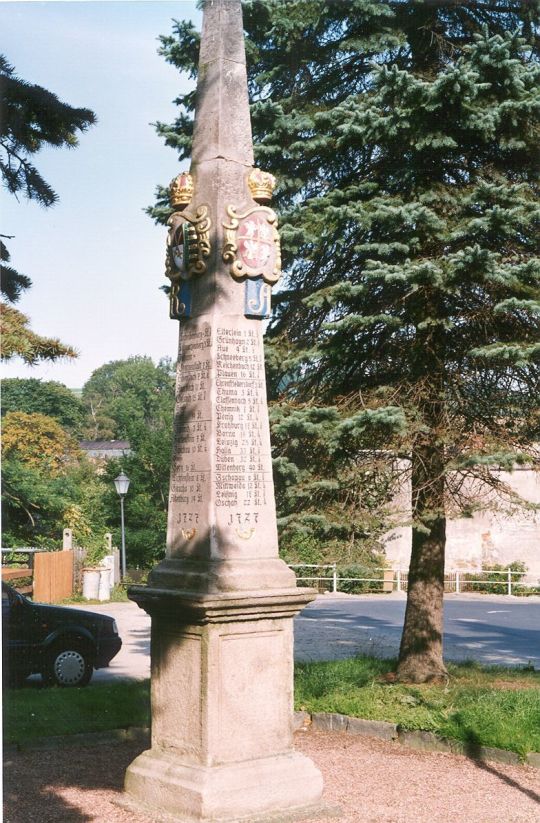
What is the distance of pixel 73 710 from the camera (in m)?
11.1

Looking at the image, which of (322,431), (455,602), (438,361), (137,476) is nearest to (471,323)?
(438,361)

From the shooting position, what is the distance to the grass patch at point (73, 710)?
9945 mm

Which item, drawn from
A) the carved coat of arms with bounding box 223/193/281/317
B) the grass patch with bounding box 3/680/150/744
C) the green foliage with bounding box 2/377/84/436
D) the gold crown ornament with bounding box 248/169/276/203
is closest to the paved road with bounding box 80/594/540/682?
the grass patch with bounding box 3/680/150/744

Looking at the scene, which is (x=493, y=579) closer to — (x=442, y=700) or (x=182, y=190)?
(x=442, y=700)

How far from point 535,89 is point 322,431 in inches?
169

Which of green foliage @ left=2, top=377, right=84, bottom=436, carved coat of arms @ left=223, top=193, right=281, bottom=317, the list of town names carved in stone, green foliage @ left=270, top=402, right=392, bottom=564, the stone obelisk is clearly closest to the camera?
the stone obelisk

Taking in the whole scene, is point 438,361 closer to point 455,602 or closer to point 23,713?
point 23,713

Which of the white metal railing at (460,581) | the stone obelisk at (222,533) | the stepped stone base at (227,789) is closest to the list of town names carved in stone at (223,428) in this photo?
the stone obelisk at (222,533)

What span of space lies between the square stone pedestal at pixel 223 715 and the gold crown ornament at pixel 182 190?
2.98m

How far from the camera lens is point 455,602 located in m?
29.7

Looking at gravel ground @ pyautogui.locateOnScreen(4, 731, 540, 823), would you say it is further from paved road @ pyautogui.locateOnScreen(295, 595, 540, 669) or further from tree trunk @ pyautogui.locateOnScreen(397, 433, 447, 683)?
paved road @ pyautogui.locateOnScreen(295, 595, 540, 669)

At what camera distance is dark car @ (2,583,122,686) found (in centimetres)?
1370

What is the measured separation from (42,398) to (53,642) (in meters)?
71.0

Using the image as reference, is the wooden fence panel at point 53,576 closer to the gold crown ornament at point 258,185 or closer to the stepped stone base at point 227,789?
the stepped stone base at point 227,789
